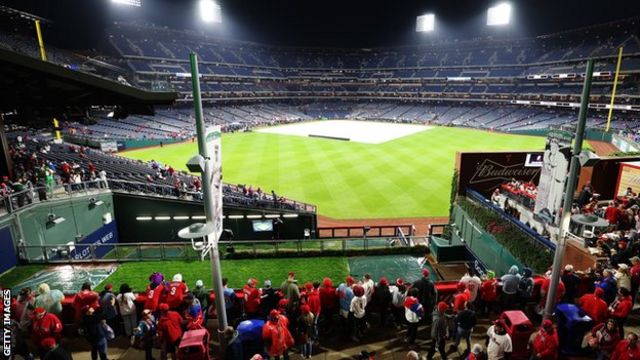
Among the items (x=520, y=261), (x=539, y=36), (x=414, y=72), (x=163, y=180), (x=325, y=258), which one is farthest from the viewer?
(x=414, y=72)

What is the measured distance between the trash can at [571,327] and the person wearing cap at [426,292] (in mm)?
2427

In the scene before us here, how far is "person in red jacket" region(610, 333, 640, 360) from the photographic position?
525 centimetres

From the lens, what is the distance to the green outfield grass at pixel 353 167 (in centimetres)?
2353

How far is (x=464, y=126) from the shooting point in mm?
64312

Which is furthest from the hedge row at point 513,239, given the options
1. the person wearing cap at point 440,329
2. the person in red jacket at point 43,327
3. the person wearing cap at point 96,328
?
the person in red jacket at point 43,327

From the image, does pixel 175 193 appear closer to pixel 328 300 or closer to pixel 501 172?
pixel 328 300

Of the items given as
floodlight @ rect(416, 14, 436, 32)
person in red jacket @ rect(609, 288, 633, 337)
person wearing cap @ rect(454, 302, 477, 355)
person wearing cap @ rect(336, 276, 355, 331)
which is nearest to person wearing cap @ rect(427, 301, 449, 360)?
person wearing cap @ rect(454, 302, 477, 355)

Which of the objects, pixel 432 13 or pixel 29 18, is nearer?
pixel 29 18

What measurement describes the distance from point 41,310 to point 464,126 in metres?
67.3

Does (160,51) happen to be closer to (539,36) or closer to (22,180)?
(22,180)

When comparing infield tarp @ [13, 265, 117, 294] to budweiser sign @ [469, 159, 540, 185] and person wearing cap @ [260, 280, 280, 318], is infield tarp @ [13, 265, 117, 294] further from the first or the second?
budweiser sign @ [469, 159, 540, 185]

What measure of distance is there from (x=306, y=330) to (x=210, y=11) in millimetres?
90198

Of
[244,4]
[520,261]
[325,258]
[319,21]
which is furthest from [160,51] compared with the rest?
[520,261]

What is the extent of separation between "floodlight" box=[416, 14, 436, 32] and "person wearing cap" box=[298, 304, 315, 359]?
98.0 meters
